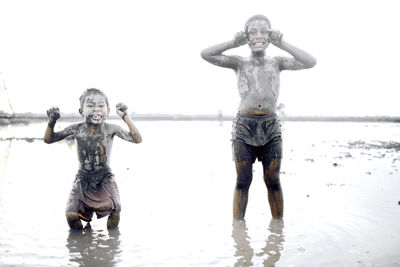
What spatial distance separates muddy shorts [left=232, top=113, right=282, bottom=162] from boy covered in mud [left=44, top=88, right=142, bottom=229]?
3.82 feet

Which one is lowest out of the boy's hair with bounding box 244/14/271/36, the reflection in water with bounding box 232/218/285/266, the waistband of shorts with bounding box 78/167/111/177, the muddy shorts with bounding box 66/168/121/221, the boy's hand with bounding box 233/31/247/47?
the reflection in water with bounding box 232/218/285/266

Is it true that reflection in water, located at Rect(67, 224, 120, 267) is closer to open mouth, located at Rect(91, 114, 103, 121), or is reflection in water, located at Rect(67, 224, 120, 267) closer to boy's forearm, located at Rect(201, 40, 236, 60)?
open mouth, located at Rect(91, 114, 103, 121)

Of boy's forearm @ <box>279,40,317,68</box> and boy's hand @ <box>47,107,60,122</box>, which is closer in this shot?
boy's hand @ <box>47,107,60,122</box>

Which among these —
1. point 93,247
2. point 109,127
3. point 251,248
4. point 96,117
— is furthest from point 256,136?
point 93,247

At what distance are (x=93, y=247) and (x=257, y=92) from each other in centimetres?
248

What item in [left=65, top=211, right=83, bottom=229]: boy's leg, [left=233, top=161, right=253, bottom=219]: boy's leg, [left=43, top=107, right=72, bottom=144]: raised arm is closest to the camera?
[left=65, top=211, right=83, bottom=229]: boy's leg

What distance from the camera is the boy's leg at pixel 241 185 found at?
482 cm

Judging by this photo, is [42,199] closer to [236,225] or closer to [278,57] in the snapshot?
[236,225]

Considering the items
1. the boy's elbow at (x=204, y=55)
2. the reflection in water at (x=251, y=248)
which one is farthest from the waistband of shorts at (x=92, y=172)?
the boy's elbow at (x=204, y=55)

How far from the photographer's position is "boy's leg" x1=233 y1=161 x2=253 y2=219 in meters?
4.82

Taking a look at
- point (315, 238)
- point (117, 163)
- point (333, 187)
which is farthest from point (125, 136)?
point (117, 163)

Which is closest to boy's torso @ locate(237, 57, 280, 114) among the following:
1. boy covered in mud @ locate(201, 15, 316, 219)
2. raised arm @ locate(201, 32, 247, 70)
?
boy covered in mud @ locate(201, 15, 316, 219)

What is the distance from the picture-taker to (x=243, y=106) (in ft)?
15.9

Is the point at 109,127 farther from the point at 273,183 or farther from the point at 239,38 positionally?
the point at 273,183
